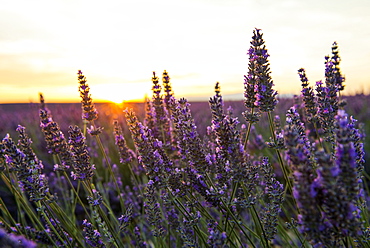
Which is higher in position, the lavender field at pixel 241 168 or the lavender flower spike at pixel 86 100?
the lavender flower spike at pixel 86 100

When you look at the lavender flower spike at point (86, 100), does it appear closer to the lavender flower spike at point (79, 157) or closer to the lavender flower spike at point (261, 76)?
the lavender flower spike at point (79, 157)

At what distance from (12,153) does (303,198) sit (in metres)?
1.79

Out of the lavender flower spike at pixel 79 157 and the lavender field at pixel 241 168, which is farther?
the lavender flower spike at pixel 79 157

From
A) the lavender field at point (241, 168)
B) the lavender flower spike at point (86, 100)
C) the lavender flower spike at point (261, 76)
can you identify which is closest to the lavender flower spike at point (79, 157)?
the lavender field at point (241, 168)

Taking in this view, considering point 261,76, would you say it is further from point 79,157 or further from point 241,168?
point 79,157

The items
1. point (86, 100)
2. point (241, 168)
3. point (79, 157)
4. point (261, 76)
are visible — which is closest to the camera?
point (241, 168)

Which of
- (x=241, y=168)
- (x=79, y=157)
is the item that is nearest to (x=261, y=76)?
(x=241, y=168)

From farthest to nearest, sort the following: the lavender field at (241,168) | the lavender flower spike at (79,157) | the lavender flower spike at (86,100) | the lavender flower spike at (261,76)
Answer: the lavender flower spike at (86,100) → the lavender flower spike at (79,157) → the lavender flower spike at (261,76) → the lavender field at (241,168)

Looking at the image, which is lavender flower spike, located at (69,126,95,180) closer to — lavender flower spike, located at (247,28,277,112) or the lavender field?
the lavender field

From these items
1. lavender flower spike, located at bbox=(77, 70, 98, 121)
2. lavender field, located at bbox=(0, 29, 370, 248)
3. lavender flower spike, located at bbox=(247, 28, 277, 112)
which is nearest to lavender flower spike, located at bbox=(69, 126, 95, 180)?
lavender field, located at bbox=(0, 29, 370, 248)

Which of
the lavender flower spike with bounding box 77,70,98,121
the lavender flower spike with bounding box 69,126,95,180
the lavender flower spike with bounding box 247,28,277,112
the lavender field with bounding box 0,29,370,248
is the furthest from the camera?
the lavender flower spike with bounding box 77,70,98,121

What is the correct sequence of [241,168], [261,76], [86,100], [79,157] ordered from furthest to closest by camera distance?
[86,100], [79,157], [261,76], [241,168]

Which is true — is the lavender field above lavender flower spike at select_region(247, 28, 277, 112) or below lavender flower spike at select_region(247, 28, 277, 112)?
below

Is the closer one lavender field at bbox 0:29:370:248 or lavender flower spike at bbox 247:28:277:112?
lavender field at bbox 0:29:370:248
